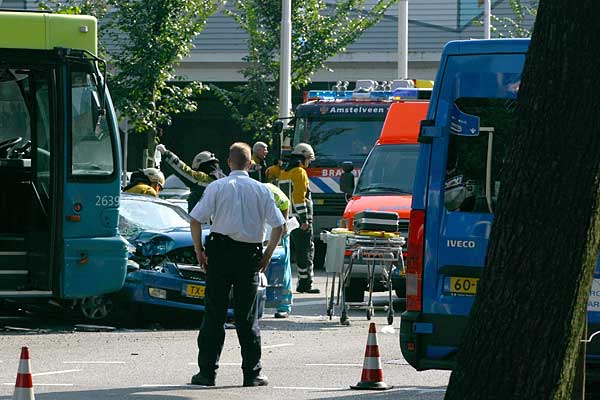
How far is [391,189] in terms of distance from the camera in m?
19.6

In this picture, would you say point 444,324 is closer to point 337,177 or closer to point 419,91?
point 419,91

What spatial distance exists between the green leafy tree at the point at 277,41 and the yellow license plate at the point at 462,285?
24.7m

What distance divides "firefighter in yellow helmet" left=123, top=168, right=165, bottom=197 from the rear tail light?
8.78m

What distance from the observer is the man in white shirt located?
11.0 metres

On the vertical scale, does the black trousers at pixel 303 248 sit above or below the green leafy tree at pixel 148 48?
below

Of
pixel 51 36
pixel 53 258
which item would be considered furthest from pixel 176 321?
pixel 51 36

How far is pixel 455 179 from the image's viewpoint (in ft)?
33.5

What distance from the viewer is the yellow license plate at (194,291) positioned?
15227 mm

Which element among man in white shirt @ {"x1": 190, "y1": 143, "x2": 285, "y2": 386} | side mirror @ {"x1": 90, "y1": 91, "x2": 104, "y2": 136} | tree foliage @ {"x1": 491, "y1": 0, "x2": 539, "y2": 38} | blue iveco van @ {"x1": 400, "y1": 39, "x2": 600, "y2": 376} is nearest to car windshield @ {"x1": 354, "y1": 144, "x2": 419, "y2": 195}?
side mirror @ {"x1": 90, "y1": 91, "x2": 104, "y2": 136}

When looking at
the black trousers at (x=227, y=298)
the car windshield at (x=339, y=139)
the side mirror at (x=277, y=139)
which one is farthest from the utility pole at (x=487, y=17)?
the black trousers at (x=227, y=298)

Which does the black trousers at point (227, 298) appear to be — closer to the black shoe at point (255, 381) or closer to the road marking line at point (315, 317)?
the black shoe at point (255, 381)

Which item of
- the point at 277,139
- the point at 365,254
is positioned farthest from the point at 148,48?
the point at 365,254

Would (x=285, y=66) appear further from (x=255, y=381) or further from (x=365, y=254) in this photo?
(x=255, y=381)

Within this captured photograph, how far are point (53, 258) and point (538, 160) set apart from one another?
29.1ft
